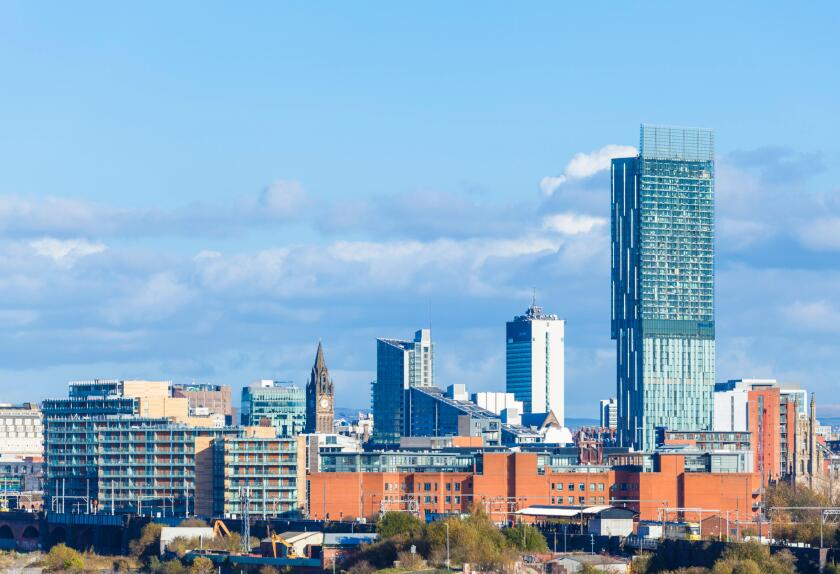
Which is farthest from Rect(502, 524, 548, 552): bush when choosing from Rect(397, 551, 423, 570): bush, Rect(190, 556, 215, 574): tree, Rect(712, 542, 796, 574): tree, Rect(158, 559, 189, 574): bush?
Rect(158, 559, 189, 574): bush

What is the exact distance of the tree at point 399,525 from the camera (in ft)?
578

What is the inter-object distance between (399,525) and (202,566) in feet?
59.7

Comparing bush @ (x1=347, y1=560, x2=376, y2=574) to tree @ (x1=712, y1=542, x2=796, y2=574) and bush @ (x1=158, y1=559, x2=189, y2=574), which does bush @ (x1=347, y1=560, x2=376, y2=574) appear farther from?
tree @ (x1=712, y1=542, x2=796, y2=574)

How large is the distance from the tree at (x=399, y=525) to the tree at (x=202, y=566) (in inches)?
597

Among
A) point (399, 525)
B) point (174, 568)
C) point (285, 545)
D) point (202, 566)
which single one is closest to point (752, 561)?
point (399, 525)

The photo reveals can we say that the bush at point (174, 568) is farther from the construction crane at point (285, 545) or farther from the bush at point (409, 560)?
the bush at point (409, 560)

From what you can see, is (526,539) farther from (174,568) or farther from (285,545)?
(174,568)

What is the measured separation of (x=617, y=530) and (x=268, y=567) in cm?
3340

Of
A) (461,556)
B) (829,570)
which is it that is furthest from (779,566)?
(461,556)

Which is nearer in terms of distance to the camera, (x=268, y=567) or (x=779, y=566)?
(x=779, y=566)

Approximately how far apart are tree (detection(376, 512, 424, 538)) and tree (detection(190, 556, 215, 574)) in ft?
49.7

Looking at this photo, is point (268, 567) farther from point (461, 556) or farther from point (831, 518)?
point (831, 518)

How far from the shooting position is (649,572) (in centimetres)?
15688

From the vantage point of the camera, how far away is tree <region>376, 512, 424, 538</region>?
17612cm
